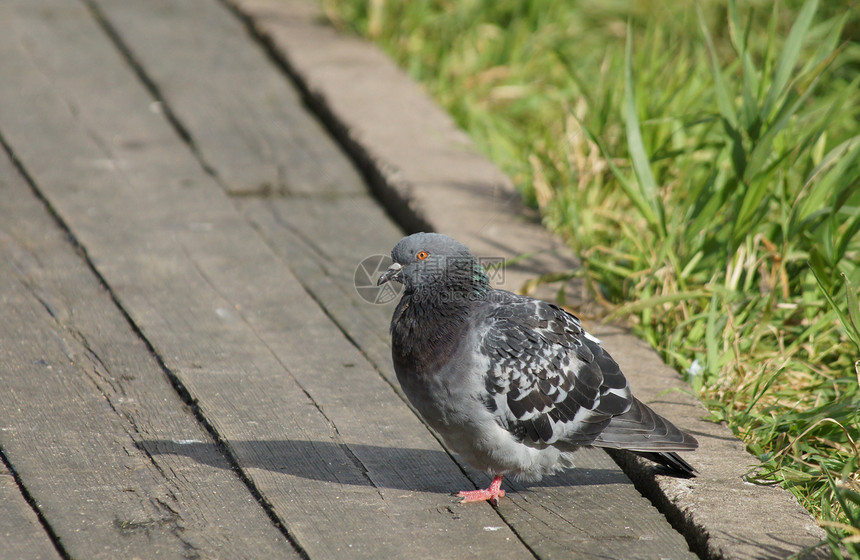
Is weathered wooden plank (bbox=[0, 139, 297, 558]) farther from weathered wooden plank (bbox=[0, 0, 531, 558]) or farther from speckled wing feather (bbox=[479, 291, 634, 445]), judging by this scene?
speckled wing feather (bbox=[479, 291, 634, 445])

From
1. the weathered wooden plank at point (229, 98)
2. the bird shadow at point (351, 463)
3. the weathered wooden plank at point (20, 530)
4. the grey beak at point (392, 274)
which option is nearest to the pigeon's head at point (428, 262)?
the grey beak at point (392, 274)

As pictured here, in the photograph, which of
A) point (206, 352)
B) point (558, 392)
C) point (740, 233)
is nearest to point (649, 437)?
point (558, 392)

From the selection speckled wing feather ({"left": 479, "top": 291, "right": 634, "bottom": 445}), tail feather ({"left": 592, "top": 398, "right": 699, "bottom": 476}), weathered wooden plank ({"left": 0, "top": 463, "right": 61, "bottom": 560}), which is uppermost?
speckled wing feather ({"left": 479, "top": 291, "right": 634, "bottom": 445})

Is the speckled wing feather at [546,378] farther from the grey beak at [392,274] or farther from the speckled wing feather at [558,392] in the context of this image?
the grey beak at [392,274]

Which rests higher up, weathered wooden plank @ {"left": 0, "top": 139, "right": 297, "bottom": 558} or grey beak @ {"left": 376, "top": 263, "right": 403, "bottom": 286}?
grey beak @ {"left": 376, "top": 263, "right": 403, "bottom": 286}

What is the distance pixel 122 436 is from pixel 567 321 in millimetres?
1375

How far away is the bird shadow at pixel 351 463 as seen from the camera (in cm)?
276

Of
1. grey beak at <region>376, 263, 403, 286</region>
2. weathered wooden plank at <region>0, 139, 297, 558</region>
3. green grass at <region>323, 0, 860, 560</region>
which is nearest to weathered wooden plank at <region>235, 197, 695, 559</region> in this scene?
green grass at <region>323, 0, 860, 560</region>

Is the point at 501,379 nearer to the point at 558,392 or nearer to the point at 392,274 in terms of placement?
the point at 558,392

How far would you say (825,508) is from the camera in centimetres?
247

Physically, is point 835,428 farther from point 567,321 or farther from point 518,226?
point 518,226

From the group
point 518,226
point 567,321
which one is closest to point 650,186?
point 518,226

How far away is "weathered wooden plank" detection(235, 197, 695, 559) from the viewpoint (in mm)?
2545

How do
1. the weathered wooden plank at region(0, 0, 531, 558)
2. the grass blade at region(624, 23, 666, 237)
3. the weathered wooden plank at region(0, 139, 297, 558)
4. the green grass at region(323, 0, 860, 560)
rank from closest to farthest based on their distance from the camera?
1. the weathered wooden plank at region(0, 139, 297, 558)
2. the weathered wooden plank at region(0, 0, 531, 558)
3. the green grass at region(323, 0, 860, 560)
4. the grass blade at region(624, 23, 666, 237)
